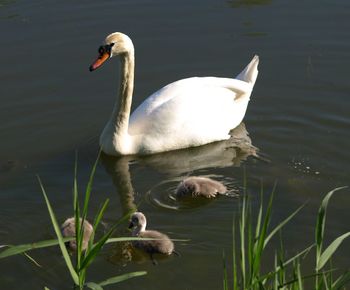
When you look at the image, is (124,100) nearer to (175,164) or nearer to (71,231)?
(175,164)

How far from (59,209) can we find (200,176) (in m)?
1.53

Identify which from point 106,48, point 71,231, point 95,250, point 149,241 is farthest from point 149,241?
point 106,48

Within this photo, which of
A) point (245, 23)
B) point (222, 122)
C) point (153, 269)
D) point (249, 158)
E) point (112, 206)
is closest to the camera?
point (153, 269)

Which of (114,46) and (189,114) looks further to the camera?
(189,114)

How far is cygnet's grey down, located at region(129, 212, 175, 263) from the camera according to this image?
6.85 metres

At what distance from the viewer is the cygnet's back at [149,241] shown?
22.5 feet

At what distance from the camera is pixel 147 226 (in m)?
7.39

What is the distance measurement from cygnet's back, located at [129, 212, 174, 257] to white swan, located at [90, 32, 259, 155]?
6.06 ft

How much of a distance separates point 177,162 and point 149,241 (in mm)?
2049

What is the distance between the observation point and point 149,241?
22.7 ft

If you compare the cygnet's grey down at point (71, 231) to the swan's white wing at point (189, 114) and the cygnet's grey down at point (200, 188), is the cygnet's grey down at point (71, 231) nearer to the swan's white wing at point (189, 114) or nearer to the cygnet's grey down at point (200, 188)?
the cygnet's grey down at point (200, 188)

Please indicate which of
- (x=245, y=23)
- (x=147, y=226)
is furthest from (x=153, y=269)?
(x=245, y=23)

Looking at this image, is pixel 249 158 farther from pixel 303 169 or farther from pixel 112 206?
pixel 112 206

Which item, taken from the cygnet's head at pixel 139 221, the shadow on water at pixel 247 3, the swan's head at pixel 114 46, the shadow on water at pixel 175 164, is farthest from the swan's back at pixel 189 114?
the shadow on water at pixel 247 3
